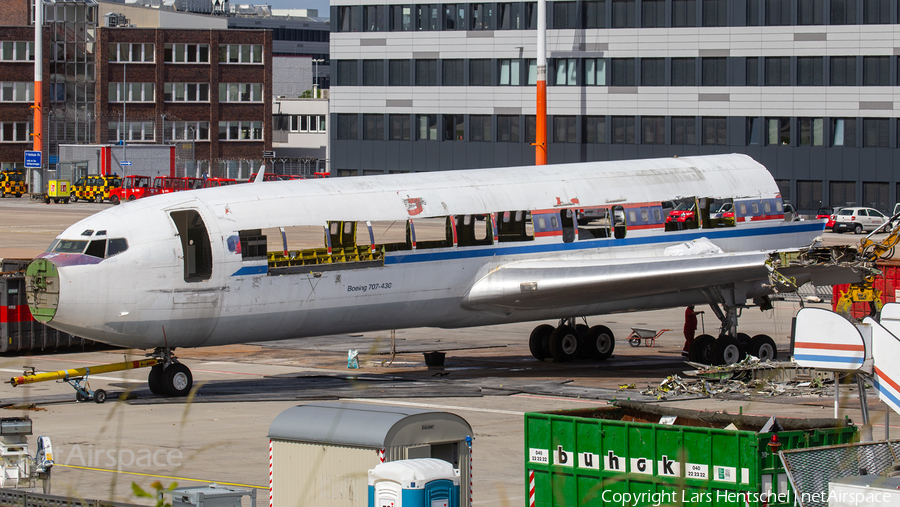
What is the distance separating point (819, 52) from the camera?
264 ft

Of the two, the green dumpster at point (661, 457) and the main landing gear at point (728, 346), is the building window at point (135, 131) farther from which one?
the green dumpster at point (661, 457)

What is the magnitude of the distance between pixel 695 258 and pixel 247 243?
1059 centimetres

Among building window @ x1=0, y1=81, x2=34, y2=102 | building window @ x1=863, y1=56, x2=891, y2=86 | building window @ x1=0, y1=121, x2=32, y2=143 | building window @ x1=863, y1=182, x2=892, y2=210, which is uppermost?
building window @ x1=0, y1=81, x2=34, y2=102

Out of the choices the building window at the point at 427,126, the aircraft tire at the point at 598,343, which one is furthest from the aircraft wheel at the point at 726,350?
the building window at the point at 427,126

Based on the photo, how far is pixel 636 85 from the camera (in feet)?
282

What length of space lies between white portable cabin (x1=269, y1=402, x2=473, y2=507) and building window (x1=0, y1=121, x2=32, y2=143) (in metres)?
117

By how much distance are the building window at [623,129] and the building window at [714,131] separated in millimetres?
5544

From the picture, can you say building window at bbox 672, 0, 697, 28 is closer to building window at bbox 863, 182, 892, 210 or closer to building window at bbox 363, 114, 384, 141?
building window at bbox 863, 182, 892, 210

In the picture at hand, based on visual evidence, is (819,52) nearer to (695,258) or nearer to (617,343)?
(617,343)

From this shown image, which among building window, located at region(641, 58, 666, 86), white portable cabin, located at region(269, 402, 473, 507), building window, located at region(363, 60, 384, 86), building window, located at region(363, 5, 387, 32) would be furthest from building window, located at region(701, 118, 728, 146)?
white portable cabin, located at region(269, 402, 473, 507)

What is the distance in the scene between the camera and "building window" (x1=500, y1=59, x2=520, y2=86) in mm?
89750

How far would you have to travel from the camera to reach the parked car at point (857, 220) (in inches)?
3046

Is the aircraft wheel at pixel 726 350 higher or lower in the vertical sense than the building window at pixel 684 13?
lower

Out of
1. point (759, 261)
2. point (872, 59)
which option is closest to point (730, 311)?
point (759, 261)
